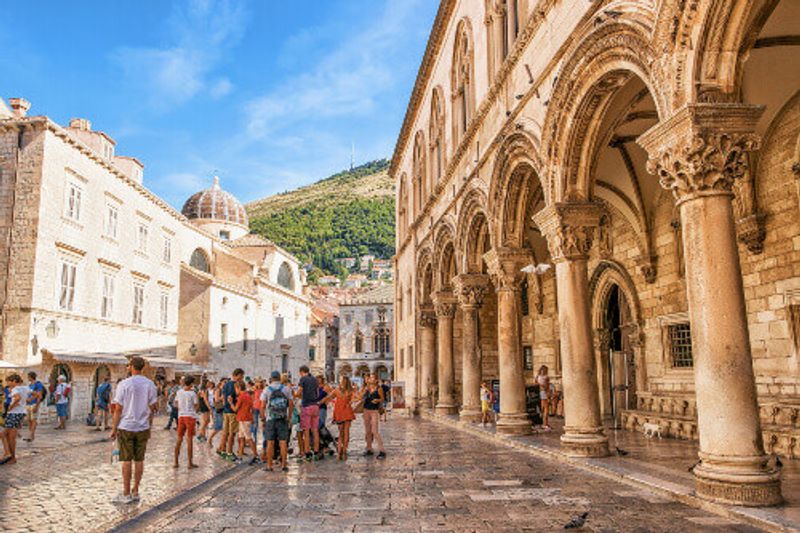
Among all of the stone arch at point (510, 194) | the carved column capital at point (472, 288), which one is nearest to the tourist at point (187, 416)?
the stone arch at point (510, 194)

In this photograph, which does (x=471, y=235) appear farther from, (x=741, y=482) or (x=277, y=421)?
(x=741, y=482)

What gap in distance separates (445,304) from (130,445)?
14.6 metres

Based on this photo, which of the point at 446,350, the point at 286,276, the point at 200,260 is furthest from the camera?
the point at 286,276

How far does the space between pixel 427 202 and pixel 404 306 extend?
8016 mm

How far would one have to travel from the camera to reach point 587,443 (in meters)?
9.92

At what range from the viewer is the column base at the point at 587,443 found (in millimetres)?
9898

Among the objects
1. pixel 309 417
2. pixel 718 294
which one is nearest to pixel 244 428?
pixel 309 417

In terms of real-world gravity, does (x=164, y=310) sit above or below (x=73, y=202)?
below

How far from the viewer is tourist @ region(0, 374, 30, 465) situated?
444 inches

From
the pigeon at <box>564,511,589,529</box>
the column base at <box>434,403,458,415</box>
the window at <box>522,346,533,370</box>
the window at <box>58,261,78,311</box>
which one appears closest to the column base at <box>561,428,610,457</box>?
the pigeon at <box>564,511,589,529</box>

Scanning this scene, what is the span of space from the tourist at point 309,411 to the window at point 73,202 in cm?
1689

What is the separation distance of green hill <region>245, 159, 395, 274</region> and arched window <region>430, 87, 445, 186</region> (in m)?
93.8

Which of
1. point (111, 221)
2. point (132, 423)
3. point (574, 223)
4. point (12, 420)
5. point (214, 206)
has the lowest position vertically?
point (12, 420)

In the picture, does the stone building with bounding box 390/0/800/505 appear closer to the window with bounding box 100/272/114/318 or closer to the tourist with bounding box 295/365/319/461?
the tourist with bounding box 295/365/319/461
